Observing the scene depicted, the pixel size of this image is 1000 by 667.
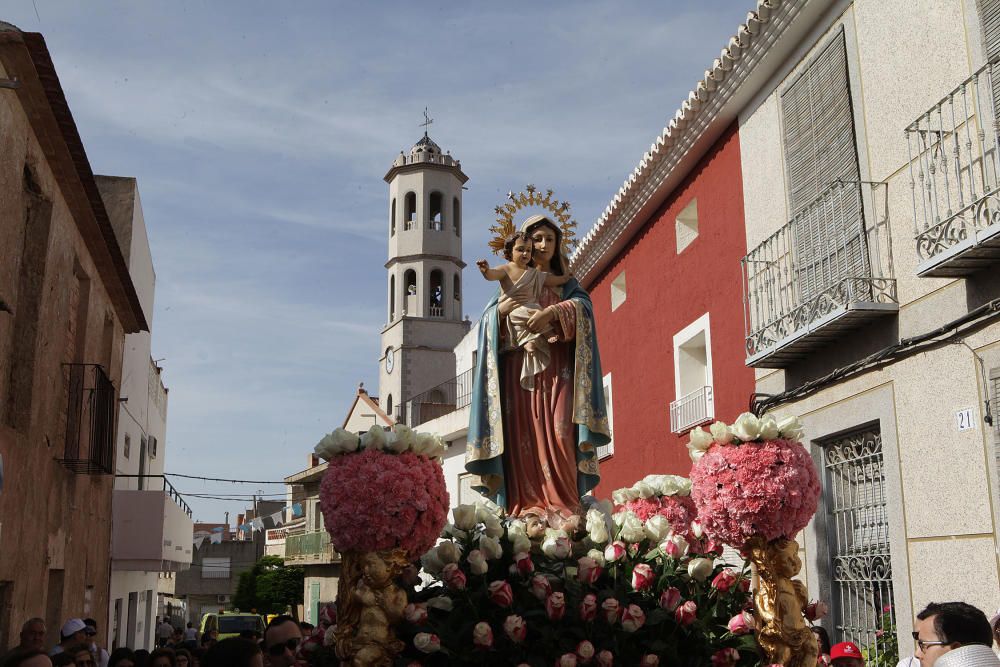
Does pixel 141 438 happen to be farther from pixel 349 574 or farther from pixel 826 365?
pixel 349 574

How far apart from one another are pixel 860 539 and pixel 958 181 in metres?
3.10

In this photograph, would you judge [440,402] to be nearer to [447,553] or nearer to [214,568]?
[214,568]

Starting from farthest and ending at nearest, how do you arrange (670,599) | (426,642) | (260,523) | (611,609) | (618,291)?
(260,523), (618,291), (670,599), (611,609), (426,642)

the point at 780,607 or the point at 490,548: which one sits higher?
the point at 490,548

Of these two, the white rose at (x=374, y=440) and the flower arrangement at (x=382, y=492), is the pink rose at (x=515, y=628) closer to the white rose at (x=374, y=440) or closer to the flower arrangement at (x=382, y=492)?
the flower arrangement at (x=382, y=492)

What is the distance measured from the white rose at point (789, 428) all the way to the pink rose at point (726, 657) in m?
0.92

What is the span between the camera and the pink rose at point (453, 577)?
421 centimetres

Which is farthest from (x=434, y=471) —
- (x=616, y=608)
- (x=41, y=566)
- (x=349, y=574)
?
(x=41, y=566)

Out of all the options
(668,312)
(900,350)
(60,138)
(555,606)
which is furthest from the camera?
(668,312)

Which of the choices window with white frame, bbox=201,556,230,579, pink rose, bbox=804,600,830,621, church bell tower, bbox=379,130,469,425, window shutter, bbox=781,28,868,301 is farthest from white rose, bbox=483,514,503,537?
window with white frame, bbox=201,556,230,579

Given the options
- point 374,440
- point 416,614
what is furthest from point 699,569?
point 374,440

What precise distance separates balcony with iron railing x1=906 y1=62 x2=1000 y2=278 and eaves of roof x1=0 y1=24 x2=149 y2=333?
597 cm

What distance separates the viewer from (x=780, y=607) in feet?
13.9

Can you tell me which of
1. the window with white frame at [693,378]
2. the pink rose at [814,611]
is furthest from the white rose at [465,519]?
the window with white frame at [693,378]
